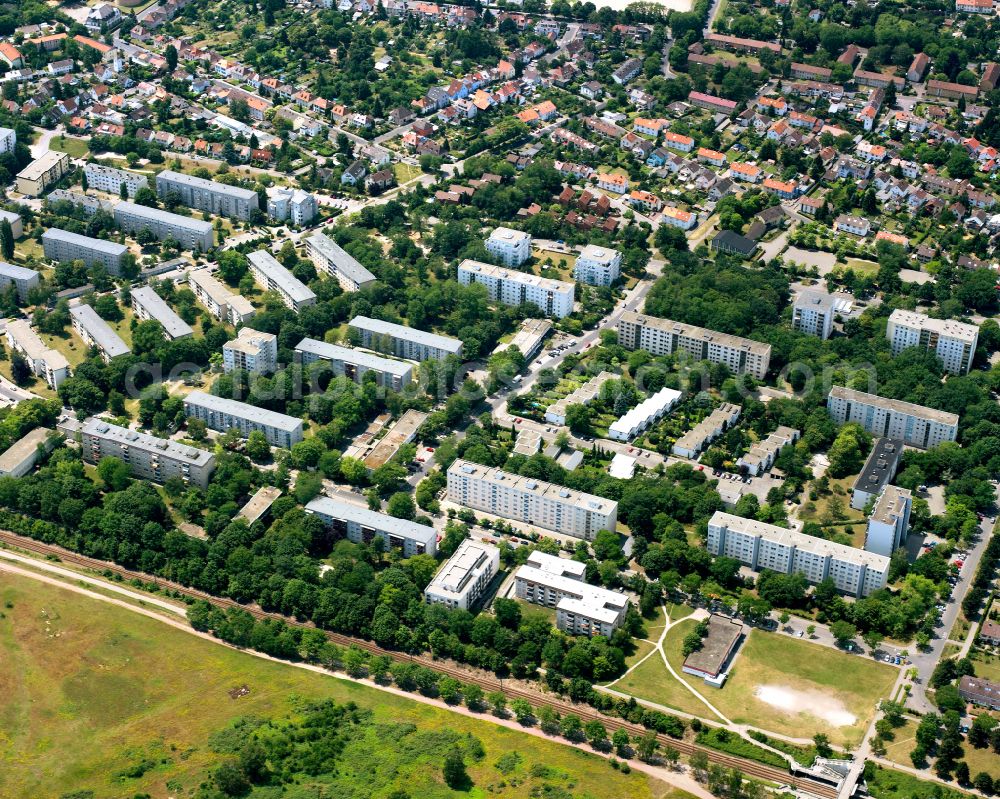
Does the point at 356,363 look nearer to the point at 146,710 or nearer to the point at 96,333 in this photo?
the point at 96,333

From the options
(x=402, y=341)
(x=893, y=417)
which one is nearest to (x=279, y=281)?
(x=402, y=341)

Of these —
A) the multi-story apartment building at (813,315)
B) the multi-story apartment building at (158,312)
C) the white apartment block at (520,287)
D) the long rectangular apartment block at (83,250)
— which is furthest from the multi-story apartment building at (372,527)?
the long rectangular apartment block at (83,250)

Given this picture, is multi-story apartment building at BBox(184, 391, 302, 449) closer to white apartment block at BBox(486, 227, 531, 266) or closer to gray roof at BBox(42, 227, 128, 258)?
gray roof at BBox(42, 227, 128, 258)

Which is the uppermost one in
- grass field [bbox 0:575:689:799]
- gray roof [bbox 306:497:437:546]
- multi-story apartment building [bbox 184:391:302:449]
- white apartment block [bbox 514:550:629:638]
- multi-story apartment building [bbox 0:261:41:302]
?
multi-story apartment building [bbox 0:261:41:302]

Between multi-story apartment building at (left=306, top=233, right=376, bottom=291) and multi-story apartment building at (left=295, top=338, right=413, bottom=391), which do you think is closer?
multi-story apartment building at (left=295, top=338, right=413, bottom=391)

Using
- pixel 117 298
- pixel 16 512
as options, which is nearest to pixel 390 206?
pixel 117 298

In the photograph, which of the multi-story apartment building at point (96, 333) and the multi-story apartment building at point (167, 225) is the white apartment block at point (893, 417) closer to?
the multi-story apartment building at point (96, 333)

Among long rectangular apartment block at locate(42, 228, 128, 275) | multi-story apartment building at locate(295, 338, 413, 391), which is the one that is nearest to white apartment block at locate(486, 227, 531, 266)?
→ multi-story apartment building at locate(295, 338, 413, 391)

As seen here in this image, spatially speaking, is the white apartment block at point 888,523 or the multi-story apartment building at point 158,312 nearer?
the white apartment block at point 888,523
